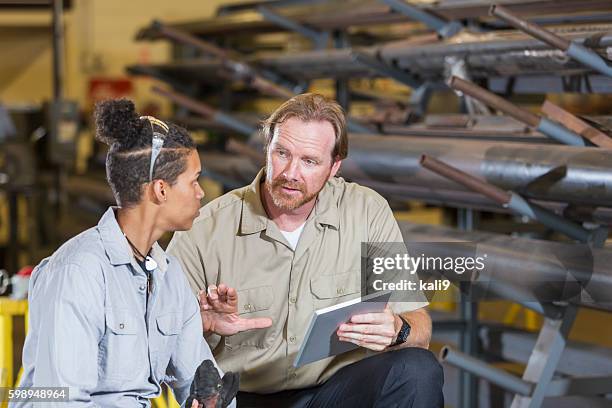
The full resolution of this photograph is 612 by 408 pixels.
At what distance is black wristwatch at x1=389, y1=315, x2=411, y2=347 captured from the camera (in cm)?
220

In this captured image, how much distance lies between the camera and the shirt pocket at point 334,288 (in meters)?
2.31

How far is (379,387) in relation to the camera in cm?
221

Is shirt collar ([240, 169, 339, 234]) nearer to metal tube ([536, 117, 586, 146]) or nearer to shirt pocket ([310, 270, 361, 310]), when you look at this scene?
shirt pocket ([310, 270, 361, 310])

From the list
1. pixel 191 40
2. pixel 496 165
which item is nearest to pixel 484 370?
pixel 496 165

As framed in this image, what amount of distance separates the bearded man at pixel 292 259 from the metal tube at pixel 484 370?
411mm

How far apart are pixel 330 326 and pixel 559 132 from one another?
1153 millimetres

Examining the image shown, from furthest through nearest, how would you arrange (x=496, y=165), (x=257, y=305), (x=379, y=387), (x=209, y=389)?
(x=496, y=165) → (x=257, y=305) → (x=379, y=387) → (x=209, y=389)

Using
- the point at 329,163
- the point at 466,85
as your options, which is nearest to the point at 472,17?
the point at 466,85

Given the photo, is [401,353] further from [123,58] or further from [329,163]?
[123,58]

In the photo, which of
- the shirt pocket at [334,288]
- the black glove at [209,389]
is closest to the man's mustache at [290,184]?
the shirt pocket at [334,288]

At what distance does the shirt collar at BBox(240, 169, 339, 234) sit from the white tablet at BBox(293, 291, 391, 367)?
0.28 metres

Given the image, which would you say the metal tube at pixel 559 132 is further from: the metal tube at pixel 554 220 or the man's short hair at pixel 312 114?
the man's short hair at pixel 312 114

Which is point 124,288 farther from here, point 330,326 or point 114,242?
point 330,326

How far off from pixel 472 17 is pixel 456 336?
1139mm
